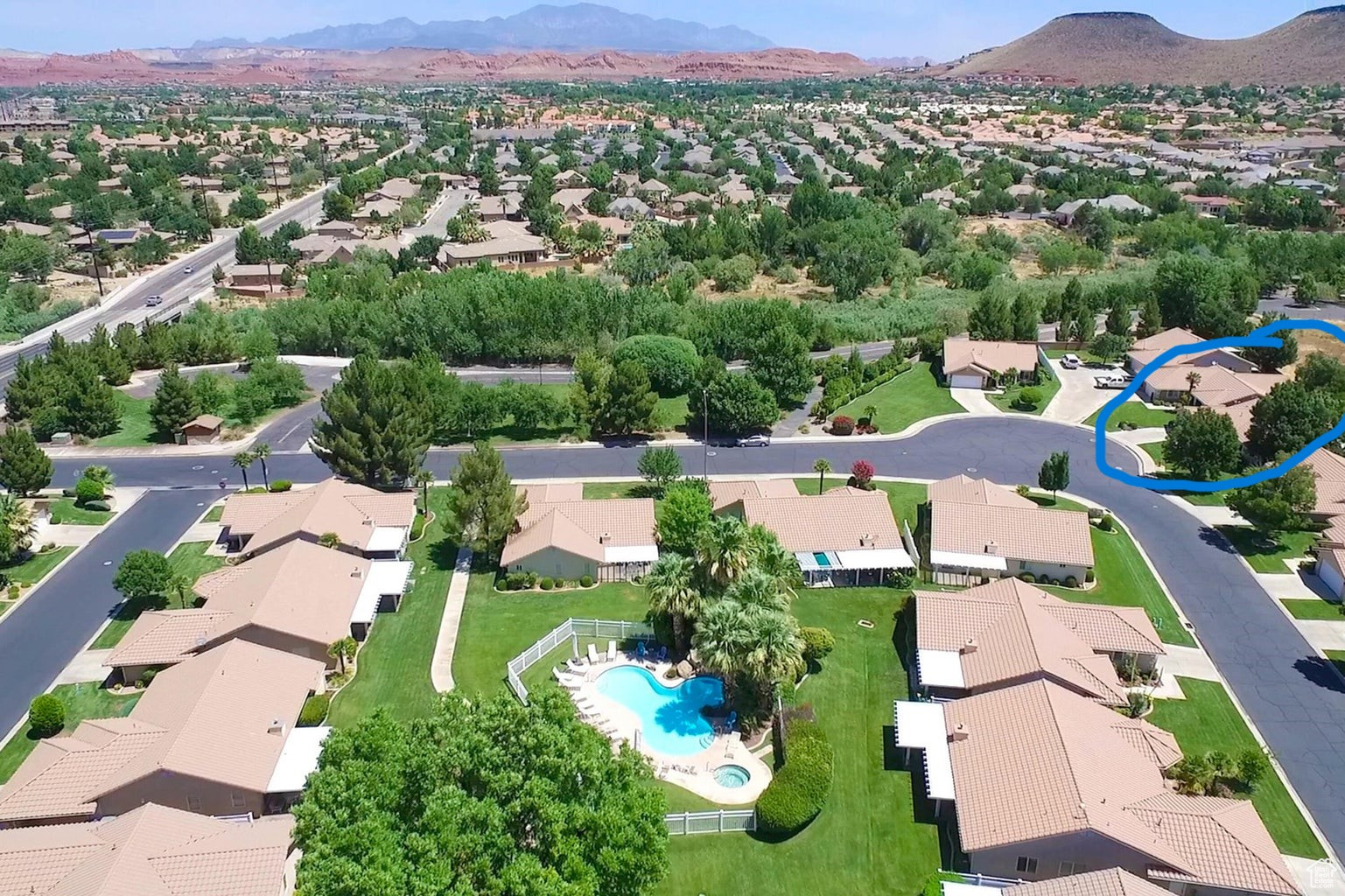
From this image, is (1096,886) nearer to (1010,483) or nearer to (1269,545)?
(1269,545)

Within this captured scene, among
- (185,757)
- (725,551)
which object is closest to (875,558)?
(725,551)

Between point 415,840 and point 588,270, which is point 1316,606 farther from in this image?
point 588,270

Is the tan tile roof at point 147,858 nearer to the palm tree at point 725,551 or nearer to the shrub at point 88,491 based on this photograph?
the palm tree at point 725,551

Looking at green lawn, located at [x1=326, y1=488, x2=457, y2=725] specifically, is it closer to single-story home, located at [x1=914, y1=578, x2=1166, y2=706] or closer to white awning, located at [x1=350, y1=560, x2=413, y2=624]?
white awning, located at [x1=350, y1=560, x2=413, y2=624]

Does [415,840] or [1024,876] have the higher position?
[415,840]

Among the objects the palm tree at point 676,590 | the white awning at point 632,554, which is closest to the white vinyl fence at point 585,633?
the palm tree at point 676,590

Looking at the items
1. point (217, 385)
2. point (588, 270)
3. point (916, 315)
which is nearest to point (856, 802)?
point (217, 385)

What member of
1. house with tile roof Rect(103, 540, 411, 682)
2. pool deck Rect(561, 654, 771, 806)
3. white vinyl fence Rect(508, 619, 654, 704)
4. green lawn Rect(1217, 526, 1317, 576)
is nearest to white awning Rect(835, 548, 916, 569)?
white vinyl fence Rect(508, 619, 654, 704)
